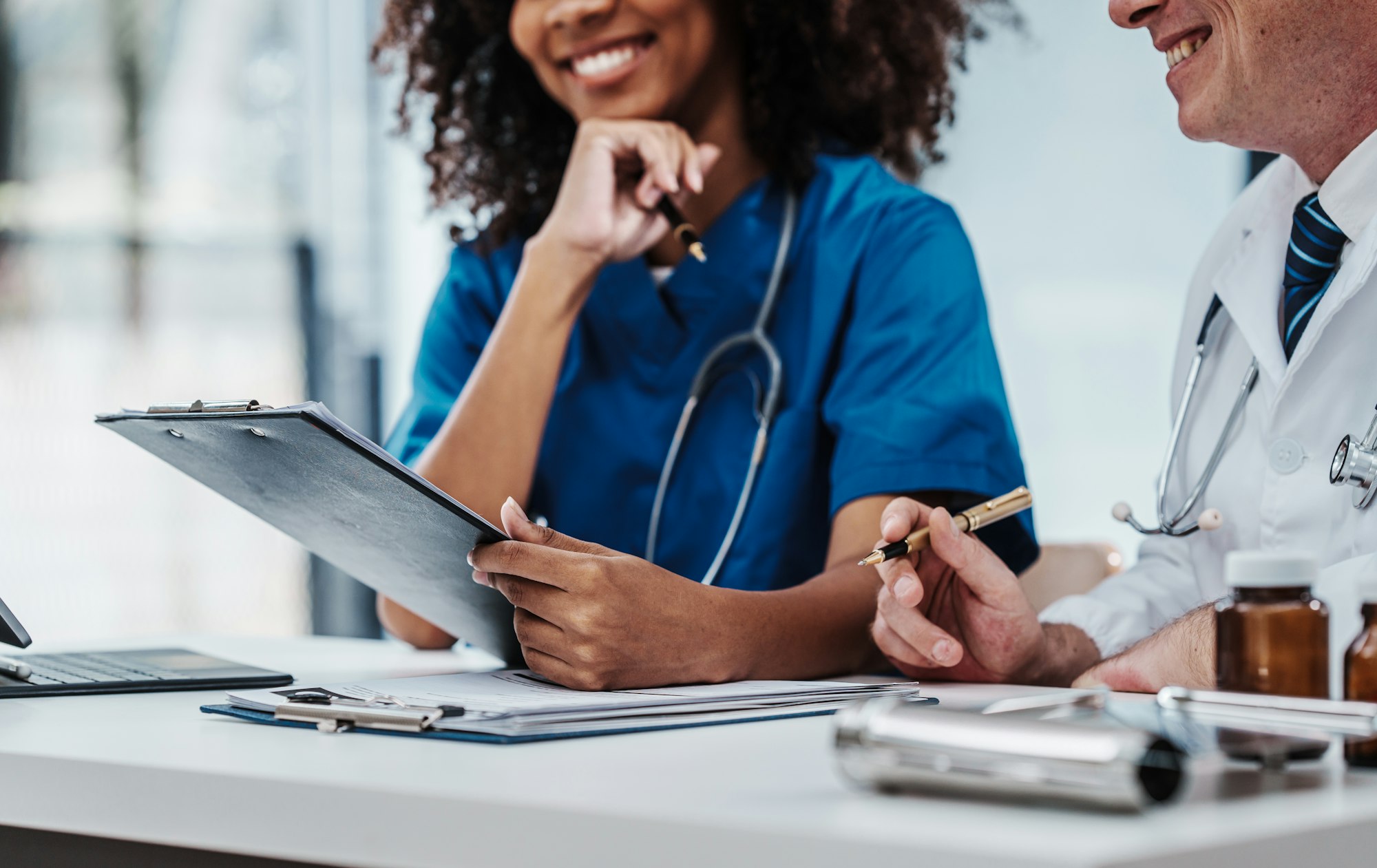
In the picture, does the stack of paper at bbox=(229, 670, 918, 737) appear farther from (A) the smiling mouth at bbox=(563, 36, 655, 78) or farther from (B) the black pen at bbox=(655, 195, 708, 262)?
(A) the smiling mouth at bbox=(563, 36, 655, 78)

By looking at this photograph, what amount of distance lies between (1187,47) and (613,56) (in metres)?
0.61

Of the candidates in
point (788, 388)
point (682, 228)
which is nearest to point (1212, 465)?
point (788, 388)

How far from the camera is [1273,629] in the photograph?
0.57 meters

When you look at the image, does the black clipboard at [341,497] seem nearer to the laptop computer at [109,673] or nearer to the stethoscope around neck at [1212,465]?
the laptop computer at [109,673]

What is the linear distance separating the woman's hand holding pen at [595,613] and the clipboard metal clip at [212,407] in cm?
16

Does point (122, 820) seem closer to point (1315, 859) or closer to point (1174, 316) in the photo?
point (1315, 859)

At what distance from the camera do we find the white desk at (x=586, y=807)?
0.43 meters

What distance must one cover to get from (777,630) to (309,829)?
465 mm

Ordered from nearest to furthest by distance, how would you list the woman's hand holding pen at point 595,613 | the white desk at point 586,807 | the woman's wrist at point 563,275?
1. the white desk at point 586,807
2. the woman's hand holding pen at point 595,613
3. the woman's wrist at point 563,275

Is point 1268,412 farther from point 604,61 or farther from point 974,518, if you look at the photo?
point 604,61

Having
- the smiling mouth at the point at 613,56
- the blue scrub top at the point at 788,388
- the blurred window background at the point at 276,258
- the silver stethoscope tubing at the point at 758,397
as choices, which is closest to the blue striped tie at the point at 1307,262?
the blue scrub top at the point at 788,388

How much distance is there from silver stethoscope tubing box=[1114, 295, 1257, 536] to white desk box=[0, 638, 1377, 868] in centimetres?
49

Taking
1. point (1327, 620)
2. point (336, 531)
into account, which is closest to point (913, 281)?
point (336, 531)

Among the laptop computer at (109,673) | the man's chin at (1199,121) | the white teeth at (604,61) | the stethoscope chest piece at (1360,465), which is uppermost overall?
the white teeth at (604,61)
